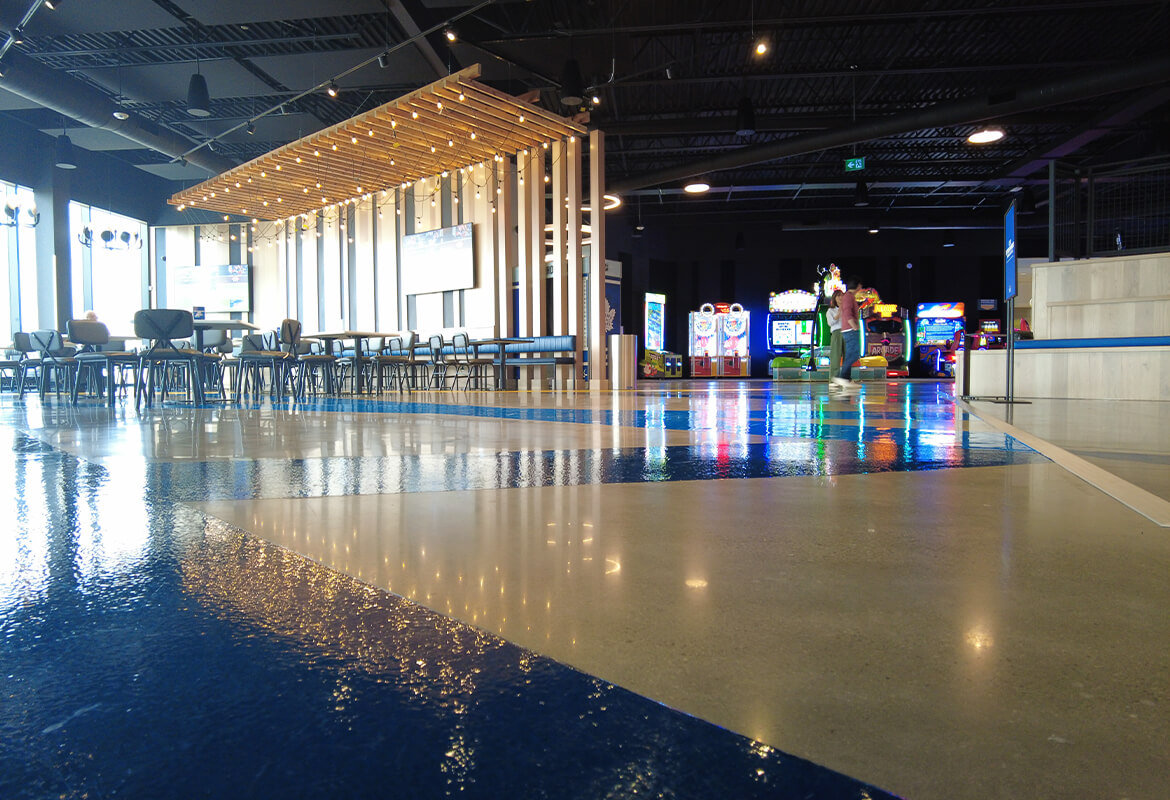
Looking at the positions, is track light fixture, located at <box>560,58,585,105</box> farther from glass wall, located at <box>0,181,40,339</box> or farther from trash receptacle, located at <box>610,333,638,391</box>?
glass wall, located at <box>0,181,40,339</box>

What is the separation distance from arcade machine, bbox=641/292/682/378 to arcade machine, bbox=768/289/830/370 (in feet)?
9.84

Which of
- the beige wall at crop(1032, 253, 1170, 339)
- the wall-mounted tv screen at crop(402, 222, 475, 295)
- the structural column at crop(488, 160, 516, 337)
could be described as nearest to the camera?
the beige wall at crop(1032, 253, 1170, 339)

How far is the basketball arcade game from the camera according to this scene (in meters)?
21.7

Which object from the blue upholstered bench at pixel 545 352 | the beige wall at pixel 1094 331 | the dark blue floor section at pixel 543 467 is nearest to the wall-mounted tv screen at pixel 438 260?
the blue upholstered bench at pixel 545 352

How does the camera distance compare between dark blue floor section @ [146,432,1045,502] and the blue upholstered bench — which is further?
the blue upholstered bench

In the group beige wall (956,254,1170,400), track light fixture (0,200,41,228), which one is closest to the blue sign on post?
beige wall (956,254,1170,400)

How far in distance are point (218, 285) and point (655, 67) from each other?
1139cm

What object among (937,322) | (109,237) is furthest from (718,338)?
(109,237)

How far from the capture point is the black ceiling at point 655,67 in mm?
8422

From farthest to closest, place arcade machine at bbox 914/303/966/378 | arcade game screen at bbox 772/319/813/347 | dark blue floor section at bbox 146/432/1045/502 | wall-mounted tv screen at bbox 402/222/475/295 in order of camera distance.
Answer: arcade game screen at bbox 772/319/813/347 < arcade machine at bbox 914/303/966/378 < wall-mounted tv screen at bbox 402/222/475/295 < dark blue floor section at bbox 146/432/1045/502

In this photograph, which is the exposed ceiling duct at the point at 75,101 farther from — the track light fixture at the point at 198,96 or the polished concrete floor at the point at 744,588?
the polished concrete floor at the point at 744,588

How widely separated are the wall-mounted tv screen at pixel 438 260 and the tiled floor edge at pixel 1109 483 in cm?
1065

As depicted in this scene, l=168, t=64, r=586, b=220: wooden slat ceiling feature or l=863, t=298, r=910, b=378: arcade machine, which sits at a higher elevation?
l=168, t=64, r=586, b=220: wooden slat ceiling feature

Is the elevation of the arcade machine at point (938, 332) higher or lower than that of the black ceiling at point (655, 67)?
lower
